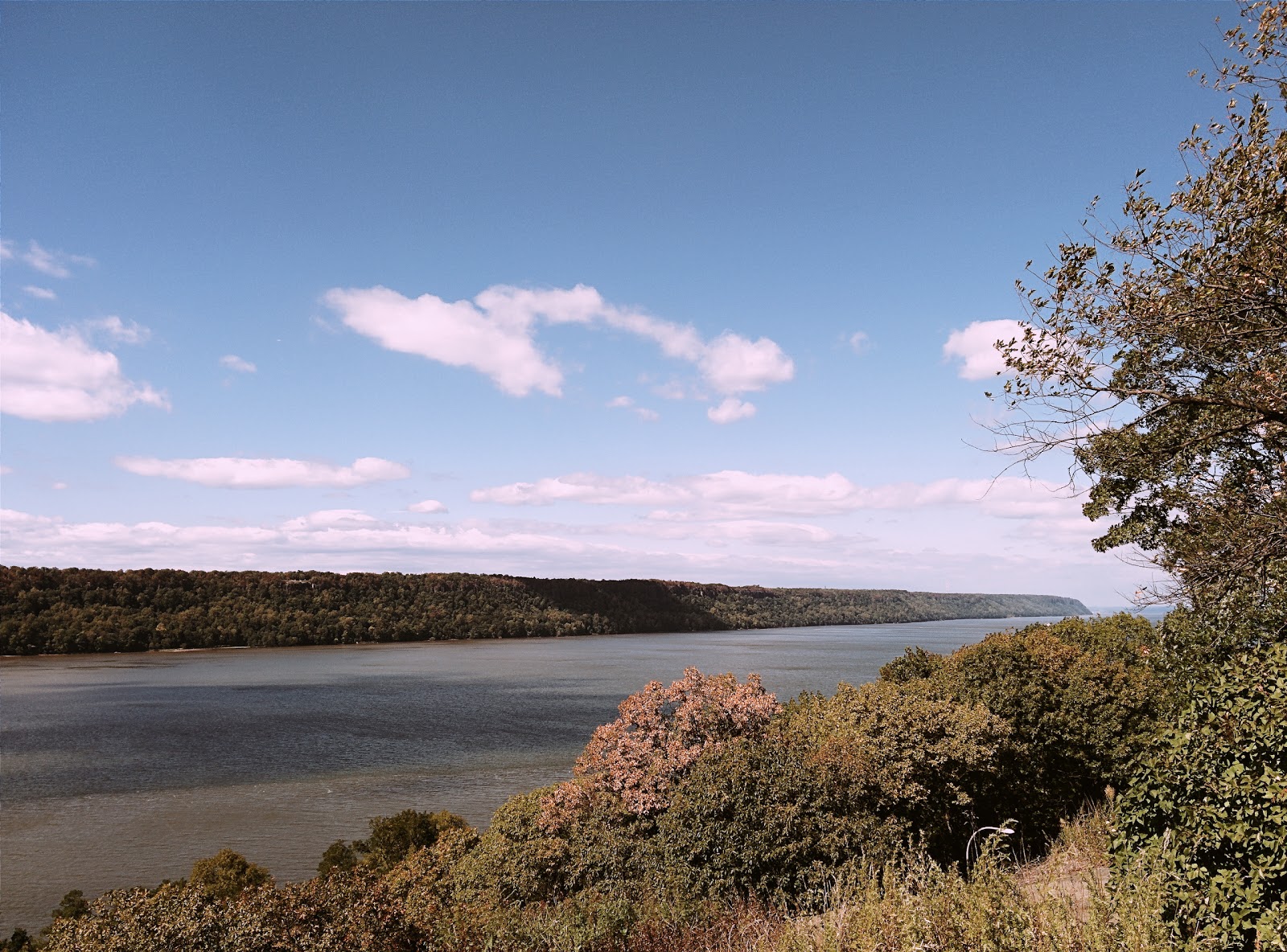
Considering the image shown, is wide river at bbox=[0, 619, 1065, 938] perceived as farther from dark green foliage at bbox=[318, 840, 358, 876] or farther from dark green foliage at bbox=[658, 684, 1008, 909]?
dark green foliage at bbox=[658, 684, 1008, 909]

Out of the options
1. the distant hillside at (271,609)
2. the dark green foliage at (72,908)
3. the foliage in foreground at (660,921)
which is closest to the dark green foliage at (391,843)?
the dark green foliage at (72,908)

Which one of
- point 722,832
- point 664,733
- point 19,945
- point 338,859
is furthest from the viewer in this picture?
point 338,859

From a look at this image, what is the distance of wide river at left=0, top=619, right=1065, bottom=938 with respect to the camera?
25.9 meters

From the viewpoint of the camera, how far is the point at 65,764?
131ft

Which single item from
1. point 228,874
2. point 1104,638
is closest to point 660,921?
point 228,874

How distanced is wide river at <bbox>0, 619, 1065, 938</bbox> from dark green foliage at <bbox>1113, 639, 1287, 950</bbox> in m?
23.9

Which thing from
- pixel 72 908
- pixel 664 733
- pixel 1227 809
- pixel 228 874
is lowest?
pixel 72 908

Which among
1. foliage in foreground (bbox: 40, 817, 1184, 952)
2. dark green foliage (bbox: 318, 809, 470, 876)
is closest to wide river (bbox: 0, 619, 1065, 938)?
dark green foliage (bbox: 318, 809, 470, 876)

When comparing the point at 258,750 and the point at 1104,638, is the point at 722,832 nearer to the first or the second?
the point at 1104,638

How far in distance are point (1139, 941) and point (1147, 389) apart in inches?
268

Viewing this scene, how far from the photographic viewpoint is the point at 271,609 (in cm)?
12925

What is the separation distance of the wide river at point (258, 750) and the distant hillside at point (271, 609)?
452 inches

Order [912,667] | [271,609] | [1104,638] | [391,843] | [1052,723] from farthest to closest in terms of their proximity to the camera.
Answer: [271,609], [1104,638], [912,667], [391,843], [1052,723]

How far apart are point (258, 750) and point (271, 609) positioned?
9611 centimetres
